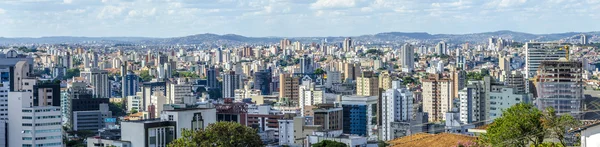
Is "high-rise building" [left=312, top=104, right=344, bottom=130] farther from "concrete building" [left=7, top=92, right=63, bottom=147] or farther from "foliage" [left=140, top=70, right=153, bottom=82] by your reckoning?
"foliage" [left=140, top=70, right=153, bottom=82]

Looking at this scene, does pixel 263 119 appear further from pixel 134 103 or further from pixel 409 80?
pixel 409 80

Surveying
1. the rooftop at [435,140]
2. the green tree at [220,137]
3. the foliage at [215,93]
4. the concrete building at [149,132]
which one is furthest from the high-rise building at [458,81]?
the green tree at [220,137]

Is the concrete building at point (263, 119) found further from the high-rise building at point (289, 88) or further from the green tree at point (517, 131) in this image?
the high-rise building at point (289, 88)

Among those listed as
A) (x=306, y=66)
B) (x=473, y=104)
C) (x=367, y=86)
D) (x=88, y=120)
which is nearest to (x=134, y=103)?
(x=367, y=86)

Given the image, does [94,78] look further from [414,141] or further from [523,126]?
[523,126]

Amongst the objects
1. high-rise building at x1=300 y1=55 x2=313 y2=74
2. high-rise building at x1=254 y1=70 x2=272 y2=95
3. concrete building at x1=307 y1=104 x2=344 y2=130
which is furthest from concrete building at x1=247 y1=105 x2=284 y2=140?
high-rise building at x1=300 y1=55 x2=313 y2=74
